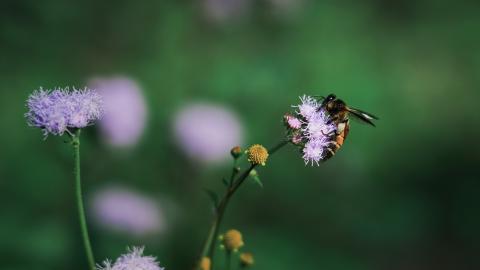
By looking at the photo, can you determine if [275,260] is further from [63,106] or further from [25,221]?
[63,106]

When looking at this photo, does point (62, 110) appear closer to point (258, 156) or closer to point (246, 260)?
point (258, 156)

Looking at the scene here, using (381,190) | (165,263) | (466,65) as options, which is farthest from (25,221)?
(466,65)

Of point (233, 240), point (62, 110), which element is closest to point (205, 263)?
A: point (233, 240)

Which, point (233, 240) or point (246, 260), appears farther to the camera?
point (246, 260)

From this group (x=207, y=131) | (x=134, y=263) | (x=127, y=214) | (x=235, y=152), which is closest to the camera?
(x=134, y=263)

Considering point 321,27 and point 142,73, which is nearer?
point 142,73

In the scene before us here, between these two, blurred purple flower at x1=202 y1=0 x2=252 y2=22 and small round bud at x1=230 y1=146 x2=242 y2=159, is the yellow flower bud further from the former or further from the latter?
blurred purple flower at x1=202 y1=0 x2=252 y2=22
